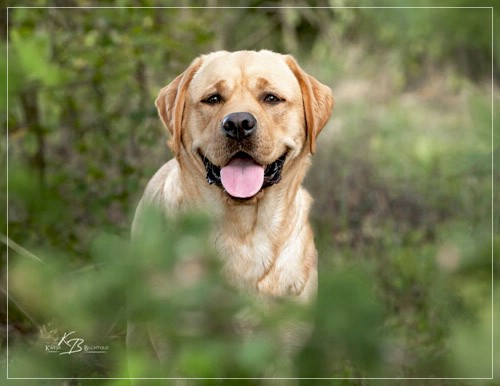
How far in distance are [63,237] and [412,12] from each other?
3519 millimetres

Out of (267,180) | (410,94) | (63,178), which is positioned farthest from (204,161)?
(410,94)

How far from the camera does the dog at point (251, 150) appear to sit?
3.04m

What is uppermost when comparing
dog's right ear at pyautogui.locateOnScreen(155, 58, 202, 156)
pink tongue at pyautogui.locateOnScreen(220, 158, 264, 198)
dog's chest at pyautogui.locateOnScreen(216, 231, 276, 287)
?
dog's right ear at pyautogui.locateOnScreen(155, 58, 202, 156)

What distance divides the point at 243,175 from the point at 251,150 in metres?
0.14

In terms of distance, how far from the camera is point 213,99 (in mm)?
3170

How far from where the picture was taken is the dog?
3045 mm

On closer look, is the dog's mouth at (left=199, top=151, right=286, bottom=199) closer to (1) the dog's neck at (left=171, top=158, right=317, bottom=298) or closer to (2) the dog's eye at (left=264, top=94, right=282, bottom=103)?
(1) the dog's neck at (left=171, top=158, right=317, bottom=298)

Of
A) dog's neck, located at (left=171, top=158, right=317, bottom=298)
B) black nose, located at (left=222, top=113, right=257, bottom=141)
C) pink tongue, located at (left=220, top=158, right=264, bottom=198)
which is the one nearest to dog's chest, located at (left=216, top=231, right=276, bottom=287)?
dog's neck, located at (left=171, top=158, right=317, bottom=298)

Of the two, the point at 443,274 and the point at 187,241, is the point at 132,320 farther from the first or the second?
the point at 443,274

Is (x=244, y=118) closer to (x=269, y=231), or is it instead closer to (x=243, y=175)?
(x=243, y=175)

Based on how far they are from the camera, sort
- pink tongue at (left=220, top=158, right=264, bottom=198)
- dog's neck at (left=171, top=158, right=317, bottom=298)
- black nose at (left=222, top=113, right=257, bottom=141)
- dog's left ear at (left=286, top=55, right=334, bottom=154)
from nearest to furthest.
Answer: black nose at (left=222, top=113, right=257, bottom=141), pink tongue at (left=220, top=158, right=264, bottom=198), dog's neck at (left=171, top=158, right=317, bottom=298), dog's left ear at (left=286, top=55, right=334, bottom=154)

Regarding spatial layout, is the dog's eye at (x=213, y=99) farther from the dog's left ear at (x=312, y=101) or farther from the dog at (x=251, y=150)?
the dog's left ear at (x=312, y=101)

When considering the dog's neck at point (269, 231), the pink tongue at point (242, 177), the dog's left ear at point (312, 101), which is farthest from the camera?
the dog's left ear at point (312, 101)

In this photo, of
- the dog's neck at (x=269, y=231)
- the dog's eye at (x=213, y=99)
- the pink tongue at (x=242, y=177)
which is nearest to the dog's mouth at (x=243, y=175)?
the pink tongue at (x=242, y=177)
